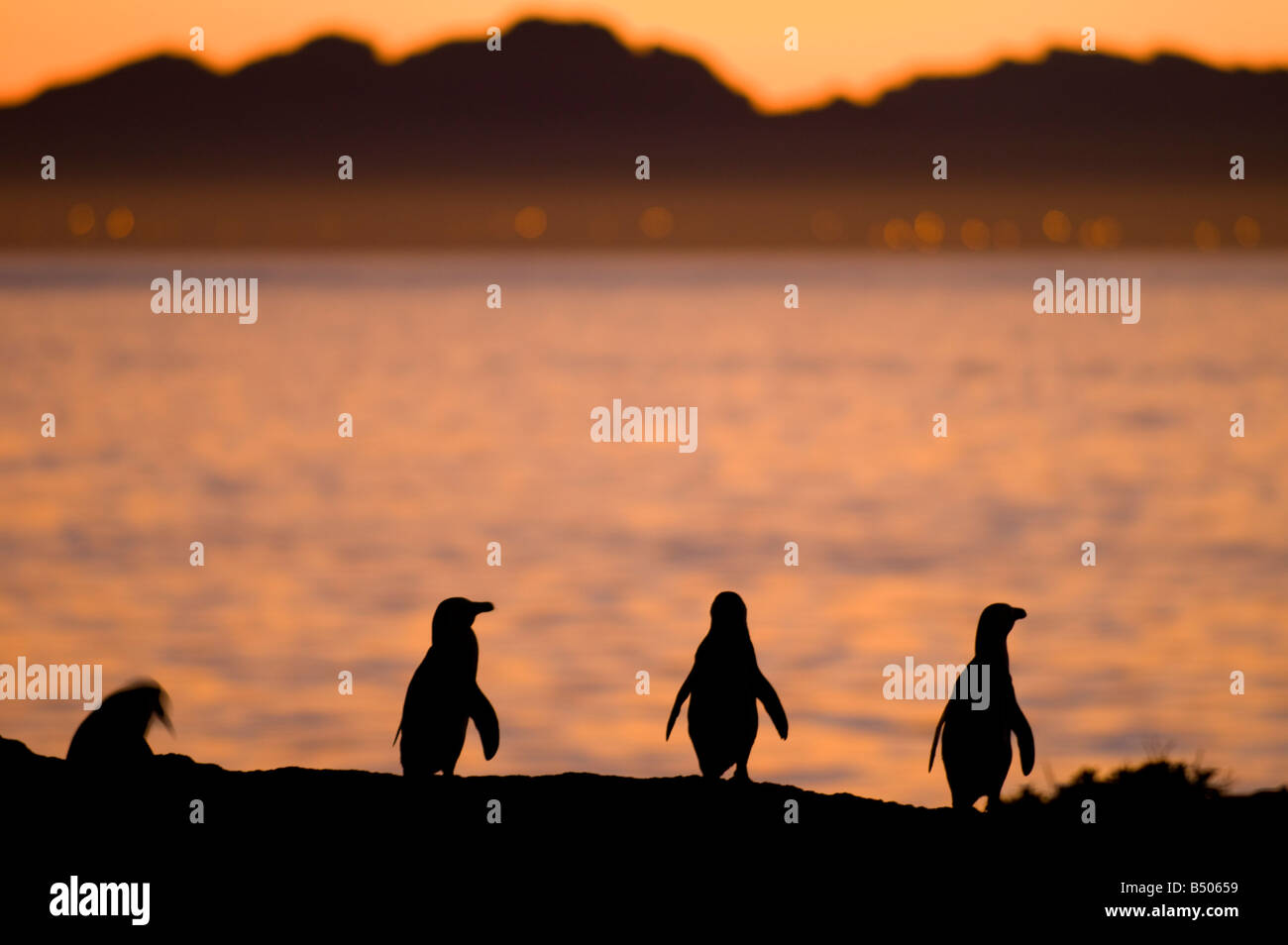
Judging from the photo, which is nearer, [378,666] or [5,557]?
[378,666]

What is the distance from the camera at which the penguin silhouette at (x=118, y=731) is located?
7953 millimetres

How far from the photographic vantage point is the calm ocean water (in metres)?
15.2

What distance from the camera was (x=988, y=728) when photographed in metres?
9.80

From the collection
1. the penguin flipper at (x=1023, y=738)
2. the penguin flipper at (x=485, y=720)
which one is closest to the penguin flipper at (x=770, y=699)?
the penguin flipper at (x=1023, y=738)

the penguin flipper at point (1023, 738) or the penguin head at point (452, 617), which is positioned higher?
the penguin head at point (452, 617)

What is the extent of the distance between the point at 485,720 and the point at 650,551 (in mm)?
15082

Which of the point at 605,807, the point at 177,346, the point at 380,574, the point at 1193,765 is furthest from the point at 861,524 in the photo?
the point at 177,346

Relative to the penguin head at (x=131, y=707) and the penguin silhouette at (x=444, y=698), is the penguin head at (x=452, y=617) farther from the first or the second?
the penguin head at (x=131, y=707)

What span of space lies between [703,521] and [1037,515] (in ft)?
17.9

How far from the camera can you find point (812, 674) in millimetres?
16734

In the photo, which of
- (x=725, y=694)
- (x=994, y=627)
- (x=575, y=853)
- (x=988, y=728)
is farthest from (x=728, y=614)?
(x=575, y=853)

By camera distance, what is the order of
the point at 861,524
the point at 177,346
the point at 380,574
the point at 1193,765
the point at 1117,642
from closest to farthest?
the point at 1193,765
the point at 1117,642
the point at 380,574
the point at 861,524
the point at 177,346
